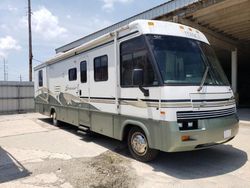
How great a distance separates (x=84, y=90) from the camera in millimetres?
8297

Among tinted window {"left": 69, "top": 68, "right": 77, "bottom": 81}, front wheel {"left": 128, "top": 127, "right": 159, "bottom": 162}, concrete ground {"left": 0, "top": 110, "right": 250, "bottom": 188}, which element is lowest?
concrete ground {"left": 0, "top": 110, "right": 250, "bottom": 188}

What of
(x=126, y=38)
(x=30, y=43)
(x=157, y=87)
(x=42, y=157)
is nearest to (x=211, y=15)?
(x=126, y=38)

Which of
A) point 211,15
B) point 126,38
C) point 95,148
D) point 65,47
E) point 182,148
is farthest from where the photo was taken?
point 65,47

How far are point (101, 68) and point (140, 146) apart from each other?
94.5 inches

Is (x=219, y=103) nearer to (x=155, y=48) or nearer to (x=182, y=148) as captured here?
(x=182, y=148)

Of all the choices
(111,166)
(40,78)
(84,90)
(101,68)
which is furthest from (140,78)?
(40,78)

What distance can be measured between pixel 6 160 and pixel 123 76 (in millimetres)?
3237

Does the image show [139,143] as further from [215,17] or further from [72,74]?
[215,17]

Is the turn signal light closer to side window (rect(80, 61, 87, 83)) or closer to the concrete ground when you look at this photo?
the concrete ground

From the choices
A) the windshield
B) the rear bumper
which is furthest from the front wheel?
the windshield

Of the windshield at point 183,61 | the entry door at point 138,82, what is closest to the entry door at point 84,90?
the entry door at point 138,82

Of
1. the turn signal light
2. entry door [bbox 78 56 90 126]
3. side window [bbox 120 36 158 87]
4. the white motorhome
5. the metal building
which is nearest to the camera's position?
the turn signal light

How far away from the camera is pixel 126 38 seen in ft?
20.3

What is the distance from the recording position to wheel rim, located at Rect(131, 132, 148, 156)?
583cm
